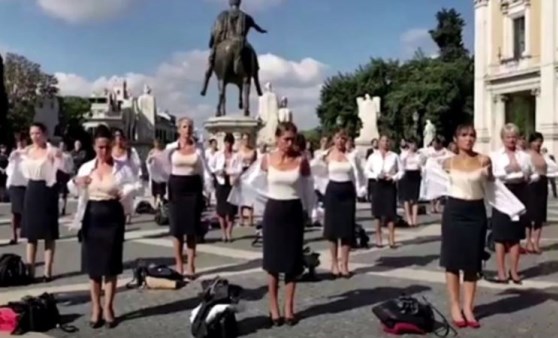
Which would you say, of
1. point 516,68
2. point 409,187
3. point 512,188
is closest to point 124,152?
point 512,188

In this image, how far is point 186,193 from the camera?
434 inches

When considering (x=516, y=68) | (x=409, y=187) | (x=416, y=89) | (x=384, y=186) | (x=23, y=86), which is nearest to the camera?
(x=384, y=186)

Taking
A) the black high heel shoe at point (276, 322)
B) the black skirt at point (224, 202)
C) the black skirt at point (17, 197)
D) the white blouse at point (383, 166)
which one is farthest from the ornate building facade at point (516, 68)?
the black high heel shoe at point (276, 322)

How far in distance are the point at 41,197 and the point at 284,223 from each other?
425 centimetres

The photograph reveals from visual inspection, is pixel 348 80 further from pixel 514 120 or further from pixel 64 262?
pixel 64 262

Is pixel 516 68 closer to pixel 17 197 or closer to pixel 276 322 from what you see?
pixel 17 197

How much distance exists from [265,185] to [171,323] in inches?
65.6

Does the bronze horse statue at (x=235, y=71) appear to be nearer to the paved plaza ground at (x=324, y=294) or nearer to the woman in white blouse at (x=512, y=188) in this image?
the paved plaza ground at (x=324, y=294)

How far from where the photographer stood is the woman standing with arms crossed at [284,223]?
27.1ft

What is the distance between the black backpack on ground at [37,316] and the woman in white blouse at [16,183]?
13.3 ft

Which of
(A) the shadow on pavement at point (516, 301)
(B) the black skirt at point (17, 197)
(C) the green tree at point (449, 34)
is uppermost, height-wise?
(C) the green tree at point (449, 34)

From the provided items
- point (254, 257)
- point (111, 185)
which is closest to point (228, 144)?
point (254, 257)

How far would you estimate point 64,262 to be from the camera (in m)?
12.8

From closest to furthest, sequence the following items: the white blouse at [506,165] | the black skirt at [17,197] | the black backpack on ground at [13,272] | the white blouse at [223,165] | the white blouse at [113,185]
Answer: the white blouse at [113,185], the black backpack on ground at [13,272], the white blouse at [506,165], the black skirt at [17,197], the white blouse at [223,165]
